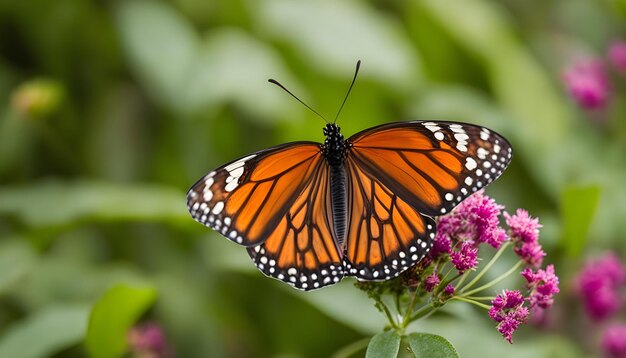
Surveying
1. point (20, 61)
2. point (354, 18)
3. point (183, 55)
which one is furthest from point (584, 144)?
point (20, 61)

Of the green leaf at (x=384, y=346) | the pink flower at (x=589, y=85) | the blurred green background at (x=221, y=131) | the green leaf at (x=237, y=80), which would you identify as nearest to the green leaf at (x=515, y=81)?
the blurred green background at (x=221, y=131)

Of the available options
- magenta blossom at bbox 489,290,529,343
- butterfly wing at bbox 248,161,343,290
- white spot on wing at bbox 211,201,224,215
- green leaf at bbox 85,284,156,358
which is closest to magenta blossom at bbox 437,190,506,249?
magenta blossom at bbox 489,290,529,343

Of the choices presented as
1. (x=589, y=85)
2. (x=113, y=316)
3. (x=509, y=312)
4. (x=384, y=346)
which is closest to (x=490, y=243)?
(x=509, y=312)

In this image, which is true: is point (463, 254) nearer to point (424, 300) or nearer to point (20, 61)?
point (424, 300)

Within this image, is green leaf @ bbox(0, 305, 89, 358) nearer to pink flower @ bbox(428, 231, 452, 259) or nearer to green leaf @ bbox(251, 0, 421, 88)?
pink flower @ bbox(428, 231, 452, 259)

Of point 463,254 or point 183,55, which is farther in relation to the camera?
point 183,55

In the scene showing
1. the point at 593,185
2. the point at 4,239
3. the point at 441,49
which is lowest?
the point at 593,185

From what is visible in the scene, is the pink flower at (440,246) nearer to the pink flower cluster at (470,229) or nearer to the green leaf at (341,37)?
the pink flower cluster at (470,229)
